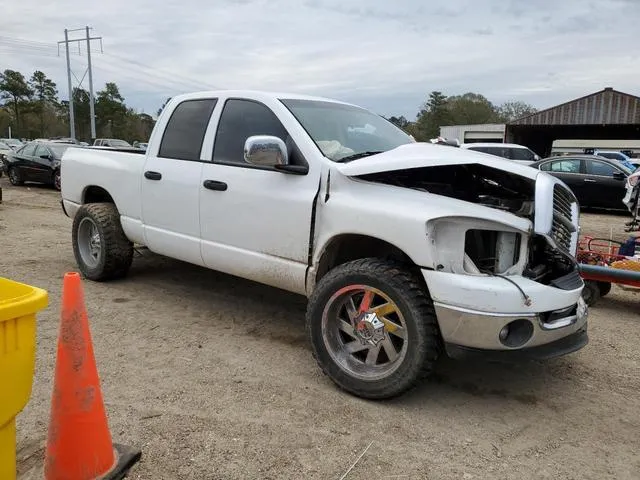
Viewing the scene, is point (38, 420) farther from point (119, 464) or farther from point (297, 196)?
point (297, 196)

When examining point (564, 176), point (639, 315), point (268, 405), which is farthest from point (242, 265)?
point (564, 176)

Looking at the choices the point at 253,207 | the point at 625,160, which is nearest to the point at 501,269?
the point at 253,207

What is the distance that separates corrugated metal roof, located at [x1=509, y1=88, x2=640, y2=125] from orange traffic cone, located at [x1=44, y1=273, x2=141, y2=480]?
123ft

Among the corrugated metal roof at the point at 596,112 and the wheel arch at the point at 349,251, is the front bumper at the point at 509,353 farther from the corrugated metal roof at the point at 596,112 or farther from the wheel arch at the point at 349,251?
the corrugated metal roof at the point at 596,112

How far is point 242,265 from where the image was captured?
4180mm

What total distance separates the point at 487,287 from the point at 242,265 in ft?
6.31

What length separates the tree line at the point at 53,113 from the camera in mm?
64562

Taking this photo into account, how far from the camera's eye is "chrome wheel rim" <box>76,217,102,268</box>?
571 cm

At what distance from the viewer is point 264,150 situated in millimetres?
3576

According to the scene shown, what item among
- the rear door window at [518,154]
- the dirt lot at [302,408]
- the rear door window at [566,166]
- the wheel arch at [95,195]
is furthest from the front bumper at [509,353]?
the rear door window at [518,154]

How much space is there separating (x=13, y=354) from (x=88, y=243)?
13.3ft

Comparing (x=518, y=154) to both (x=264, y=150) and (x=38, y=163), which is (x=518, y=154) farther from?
(x=264, y=150)

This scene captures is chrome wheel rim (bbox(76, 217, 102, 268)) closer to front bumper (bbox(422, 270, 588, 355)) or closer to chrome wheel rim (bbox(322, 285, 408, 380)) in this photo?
chrome wheel rim (bbox(322, 285, 408, 380))

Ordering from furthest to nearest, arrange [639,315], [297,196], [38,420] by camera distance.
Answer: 1. [639,315]
2. [297,196]
3. [38,420]
